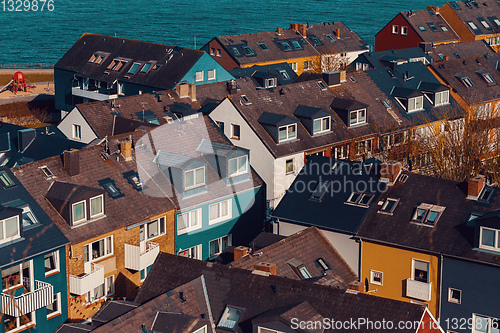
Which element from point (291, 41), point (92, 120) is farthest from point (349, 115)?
point (291, 41)

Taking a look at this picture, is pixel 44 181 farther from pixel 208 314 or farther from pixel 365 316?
pixel 365 316

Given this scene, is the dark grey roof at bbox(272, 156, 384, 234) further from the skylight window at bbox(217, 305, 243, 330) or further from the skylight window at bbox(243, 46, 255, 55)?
the skylight window at bbox(243, 46, 255, 55)

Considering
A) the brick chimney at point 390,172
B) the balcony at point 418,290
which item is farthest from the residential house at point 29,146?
the balcony at point 418,290

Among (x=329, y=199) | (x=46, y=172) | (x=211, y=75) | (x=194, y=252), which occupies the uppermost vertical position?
(x=211, y=75)

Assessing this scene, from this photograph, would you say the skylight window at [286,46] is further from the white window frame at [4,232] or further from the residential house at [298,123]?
the white window frame at [4,232]

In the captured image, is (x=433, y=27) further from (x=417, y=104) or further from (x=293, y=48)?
(x=417, y=104)

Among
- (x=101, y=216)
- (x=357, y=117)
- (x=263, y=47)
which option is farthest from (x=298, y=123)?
(x=263, y=47)

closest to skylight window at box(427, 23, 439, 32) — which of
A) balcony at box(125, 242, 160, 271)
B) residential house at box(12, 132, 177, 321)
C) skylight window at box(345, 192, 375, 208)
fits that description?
skylight window at box(345, 192, 375, 208)
